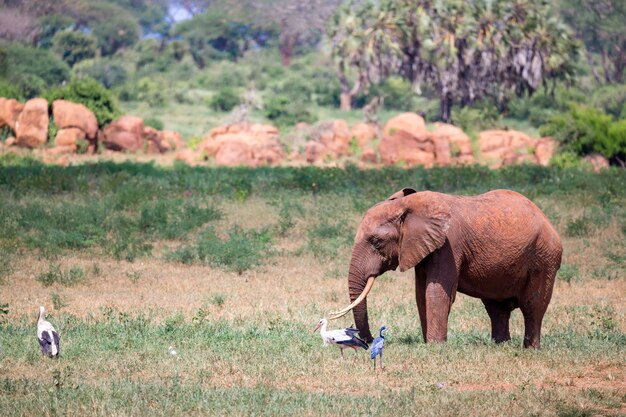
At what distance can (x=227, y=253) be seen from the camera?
→ 17875mm

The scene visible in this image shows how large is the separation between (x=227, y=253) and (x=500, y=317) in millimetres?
6885

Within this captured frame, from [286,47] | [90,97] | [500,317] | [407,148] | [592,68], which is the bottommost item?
[286,47]

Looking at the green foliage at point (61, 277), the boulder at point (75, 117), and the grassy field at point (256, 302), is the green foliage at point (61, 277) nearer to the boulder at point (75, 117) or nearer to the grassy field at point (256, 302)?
the grassy field at point (256, 302)

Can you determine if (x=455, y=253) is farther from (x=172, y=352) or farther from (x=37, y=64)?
(x=37, y=64)

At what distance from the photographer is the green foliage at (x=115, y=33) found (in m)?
74.4

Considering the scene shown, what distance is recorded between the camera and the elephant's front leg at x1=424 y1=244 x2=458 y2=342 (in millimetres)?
10820

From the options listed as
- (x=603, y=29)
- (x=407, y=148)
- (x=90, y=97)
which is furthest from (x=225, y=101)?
A: (x=603, y=29)

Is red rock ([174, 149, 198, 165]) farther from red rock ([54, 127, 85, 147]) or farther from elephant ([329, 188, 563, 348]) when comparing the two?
elephant ([329, 188, 563, 348])

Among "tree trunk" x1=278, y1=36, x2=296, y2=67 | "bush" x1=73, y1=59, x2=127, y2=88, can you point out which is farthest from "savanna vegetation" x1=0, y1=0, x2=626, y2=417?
"tree trunk" x1=278, y1=36, x2=296, y2=67

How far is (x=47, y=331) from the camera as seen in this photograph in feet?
33.8

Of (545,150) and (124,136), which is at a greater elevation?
(545,150)

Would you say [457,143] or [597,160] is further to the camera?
[457,143]

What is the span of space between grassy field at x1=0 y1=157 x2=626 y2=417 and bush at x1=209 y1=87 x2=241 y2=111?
2575cm

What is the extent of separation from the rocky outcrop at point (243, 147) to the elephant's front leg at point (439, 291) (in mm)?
23601
